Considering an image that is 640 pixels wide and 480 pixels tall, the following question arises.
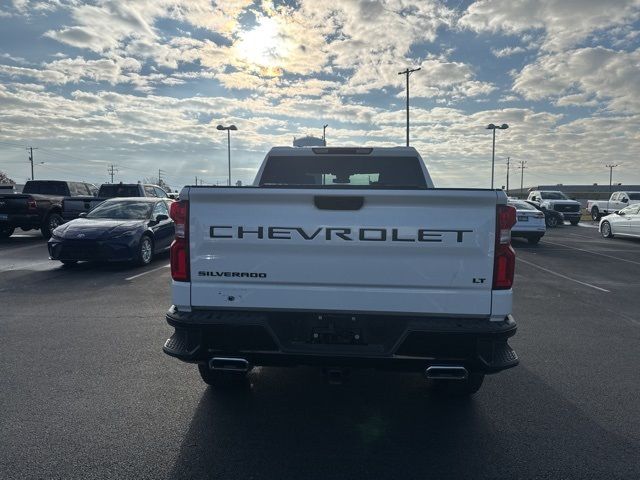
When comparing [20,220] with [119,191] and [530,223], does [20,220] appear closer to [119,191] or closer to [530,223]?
[119,191]

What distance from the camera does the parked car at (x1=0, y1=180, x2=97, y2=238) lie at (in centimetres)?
1512

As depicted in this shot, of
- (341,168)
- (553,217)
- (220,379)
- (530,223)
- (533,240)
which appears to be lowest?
(533,240)

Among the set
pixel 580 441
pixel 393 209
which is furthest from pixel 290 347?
pixel 580 441

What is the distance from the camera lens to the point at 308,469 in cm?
289

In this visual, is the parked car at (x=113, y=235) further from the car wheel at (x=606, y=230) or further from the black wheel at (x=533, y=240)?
the car wheel at (x=606, y=230)

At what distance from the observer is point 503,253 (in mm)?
2969

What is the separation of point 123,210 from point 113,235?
5.19ft

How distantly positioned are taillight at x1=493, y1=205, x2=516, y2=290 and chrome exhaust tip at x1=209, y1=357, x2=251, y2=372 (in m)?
1.74

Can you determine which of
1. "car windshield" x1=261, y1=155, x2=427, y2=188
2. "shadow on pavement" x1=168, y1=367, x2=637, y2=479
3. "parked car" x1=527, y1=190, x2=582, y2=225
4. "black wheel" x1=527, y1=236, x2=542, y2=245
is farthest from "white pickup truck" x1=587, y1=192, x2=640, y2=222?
"shadow on pavement" x1=168, y1=367, x2=637, y2=479

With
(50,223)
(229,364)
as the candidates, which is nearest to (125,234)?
(229,364)

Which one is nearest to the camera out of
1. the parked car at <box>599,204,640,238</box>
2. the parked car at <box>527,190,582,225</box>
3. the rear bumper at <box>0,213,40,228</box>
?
the rear bumper at <box>0,213,40,228</box>

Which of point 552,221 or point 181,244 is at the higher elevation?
point 181,244

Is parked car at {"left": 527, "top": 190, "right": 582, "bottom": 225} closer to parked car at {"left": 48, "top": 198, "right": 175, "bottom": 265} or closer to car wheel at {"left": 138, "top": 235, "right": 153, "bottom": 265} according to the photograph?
parked car at {"left": 48, "top": 198, "right": 175, "bottom": 265}

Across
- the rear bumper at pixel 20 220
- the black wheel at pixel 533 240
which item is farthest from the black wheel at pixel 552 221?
the rear bumper at pixel 20 220
